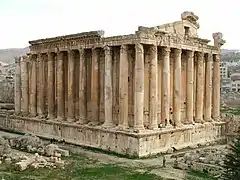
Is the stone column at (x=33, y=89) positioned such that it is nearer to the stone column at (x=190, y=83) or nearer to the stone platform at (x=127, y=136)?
the stone platform at (x=127, y=136)

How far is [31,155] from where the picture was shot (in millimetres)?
26656

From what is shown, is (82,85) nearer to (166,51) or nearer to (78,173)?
(166,51)

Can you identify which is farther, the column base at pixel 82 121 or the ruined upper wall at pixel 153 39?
the column base at pixel 82 121

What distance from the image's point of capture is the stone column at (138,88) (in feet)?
90.5

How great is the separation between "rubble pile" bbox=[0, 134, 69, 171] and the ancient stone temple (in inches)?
150

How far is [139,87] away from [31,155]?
8.44m

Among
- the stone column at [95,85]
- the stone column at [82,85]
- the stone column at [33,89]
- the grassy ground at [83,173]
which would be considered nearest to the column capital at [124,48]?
the stone column at [95,85]

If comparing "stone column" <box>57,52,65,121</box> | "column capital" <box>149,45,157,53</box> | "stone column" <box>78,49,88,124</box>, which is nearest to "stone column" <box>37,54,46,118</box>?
"stone column" <box>57,52,65,121</box>

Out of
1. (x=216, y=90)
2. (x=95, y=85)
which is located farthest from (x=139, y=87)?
(x=216, y=90)

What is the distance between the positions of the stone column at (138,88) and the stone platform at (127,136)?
34.6 inches

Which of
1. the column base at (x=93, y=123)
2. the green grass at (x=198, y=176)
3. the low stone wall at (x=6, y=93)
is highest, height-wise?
the low stone wall at (x=6, y=93)

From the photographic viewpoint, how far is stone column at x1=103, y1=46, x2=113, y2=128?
97.5 feet

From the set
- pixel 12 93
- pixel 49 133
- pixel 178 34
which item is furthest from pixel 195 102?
pixel 12 93

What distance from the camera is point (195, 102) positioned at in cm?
3412
